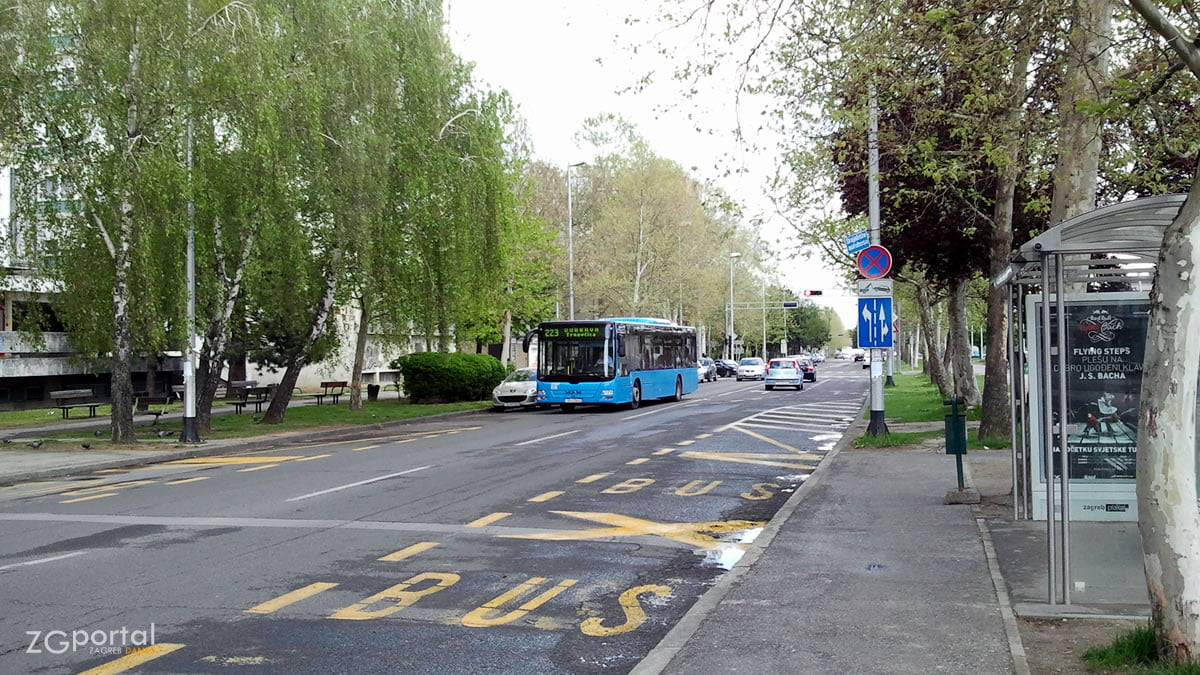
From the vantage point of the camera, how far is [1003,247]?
16391 millimetres

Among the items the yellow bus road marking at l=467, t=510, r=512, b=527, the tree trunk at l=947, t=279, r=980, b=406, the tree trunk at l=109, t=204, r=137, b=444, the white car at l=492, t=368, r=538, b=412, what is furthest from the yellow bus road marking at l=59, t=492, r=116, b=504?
the tree trunk at l=947, t=279, r=980, b=406

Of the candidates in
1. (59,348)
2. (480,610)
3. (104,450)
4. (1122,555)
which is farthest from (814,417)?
(59,348)

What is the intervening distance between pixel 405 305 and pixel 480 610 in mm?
20162

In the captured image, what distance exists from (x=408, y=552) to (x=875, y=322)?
39.7 feet

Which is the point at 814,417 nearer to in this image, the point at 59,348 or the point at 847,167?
the point at 847,167

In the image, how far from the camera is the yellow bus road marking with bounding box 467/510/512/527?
11.2 m

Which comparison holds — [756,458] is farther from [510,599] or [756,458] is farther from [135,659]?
[135,659]

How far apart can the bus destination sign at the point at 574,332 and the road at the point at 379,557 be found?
1276 centimetres

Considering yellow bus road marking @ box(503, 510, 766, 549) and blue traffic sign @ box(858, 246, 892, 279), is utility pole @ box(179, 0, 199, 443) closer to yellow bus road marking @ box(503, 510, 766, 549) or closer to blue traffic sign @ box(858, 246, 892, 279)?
yellow bus road marking @ box(503, 510, 766, 549)

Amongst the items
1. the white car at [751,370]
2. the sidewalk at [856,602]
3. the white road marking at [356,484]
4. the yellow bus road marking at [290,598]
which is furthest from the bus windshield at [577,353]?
the white car at [751,370]

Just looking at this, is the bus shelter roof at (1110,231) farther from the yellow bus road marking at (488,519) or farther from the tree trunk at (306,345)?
the tree trunk at (306,345)

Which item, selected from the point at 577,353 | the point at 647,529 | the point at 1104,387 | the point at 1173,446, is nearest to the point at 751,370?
the point at 577,353

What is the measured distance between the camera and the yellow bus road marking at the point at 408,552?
9284mm

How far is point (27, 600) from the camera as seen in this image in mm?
7719
